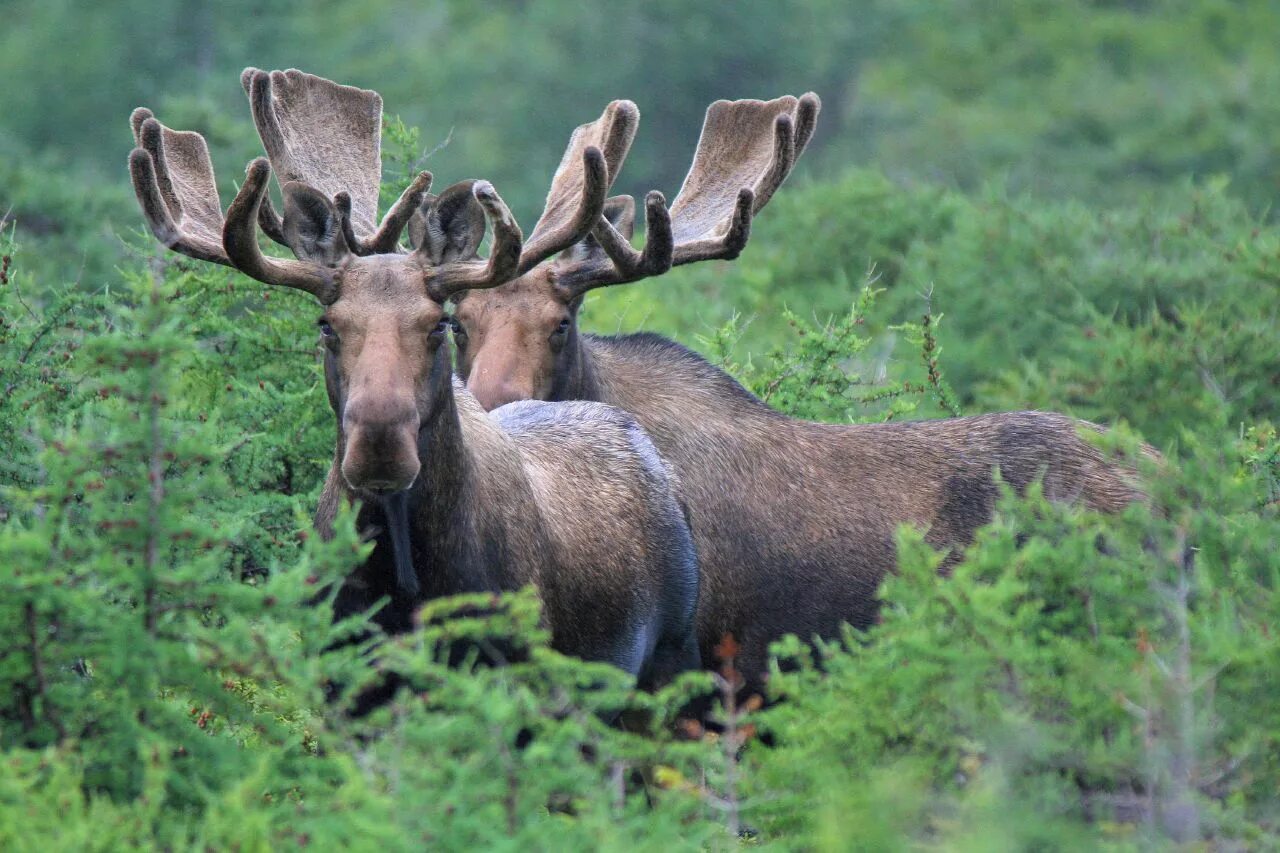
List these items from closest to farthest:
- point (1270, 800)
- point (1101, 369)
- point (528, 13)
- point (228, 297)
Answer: point (1270, 800), point (228, 297), point (1101, 369), point (528, 13)

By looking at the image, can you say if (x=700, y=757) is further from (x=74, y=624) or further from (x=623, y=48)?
(x=623, y=48)

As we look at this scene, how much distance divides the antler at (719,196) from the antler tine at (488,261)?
1250 mm

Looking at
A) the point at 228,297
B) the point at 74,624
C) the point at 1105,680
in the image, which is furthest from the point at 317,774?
the point at 228,297

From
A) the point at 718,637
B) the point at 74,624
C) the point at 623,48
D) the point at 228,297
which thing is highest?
the point at 623,48

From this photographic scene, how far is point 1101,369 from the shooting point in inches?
467

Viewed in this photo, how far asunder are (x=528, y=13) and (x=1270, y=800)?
3502 cm

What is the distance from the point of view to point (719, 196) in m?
9.59

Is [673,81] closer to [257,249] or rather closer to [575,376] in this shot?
[575,376]

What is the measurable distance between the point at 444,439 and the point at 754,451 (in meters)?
2.17

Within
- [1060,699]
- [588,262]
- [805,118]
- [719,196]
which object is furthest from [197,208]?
[1060,699]

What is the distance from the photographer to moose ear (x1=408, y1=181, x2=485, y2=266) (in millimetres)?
6719

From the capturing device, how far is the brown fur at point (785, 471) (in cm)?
809

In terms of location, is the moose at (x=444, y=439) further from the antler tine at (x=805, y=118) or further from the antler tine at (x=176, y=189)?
the antler tine at (x=805, y=118)

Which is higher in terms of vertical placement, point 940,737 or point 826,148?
point 826,148
